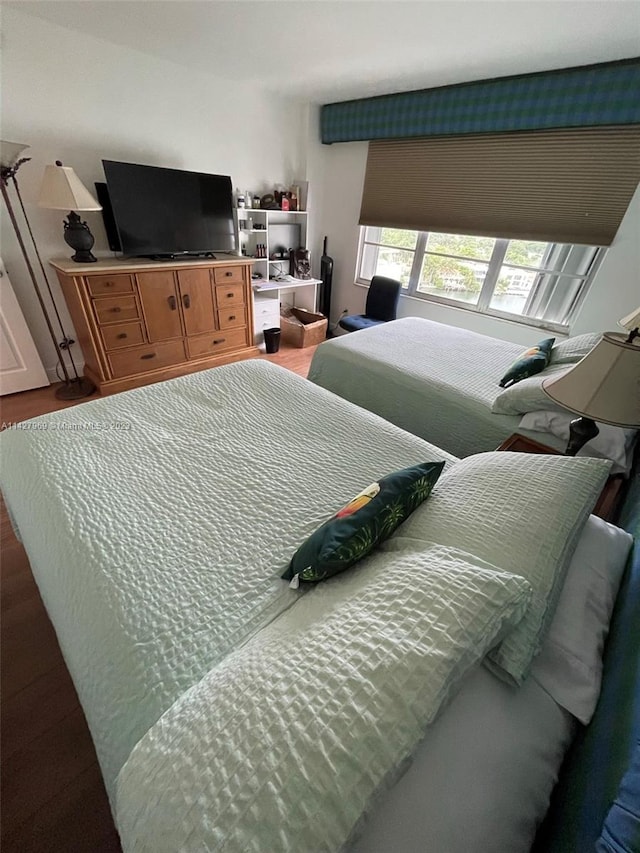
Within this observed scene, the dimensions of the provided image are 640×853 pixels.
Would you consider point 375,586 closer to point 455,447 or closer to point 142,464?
point 142,464

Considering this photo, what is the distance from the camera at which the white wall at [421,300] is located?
7.82 feet

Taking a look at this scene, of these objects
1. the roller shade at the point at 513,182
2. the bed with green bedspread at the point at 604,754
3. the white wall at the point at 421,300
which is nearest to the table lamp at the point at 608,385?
the bed with green bedspread at the point at 604,754

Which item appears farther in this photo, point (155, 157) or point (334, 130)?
point (334, 130)

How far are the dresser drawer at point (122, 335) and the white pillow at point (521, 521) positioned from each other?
107 inches

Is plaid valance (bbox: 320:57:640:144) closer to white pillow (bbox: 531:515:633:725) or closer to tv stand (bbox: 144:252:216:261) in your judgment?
tv stand (bbox: 144:252:216:261)

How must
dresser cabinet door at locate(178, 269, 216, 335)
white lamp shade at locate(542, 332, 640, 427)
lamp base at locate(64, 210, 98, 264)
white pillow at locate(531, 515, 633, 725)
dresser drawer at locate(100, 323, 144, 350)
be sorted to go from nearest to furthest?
1. white pillow at locate(531, 515, 633, 725)
2. white lamp shade at locate(542, 332, 640, 427)
3. lamp base at locate(64, 210, 98, 264)
4. dresser drawer at locate(100, 323, 144, 350)
5. dresser cabinet door at locate(178, 269, 216, 335)

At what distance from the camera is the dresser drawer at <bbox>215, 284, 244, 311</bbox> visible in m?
3.19

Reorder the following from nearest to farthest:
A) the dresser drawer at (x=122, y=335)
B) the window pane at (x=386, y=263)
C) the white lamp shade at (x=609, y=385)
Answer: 1. the white lamp shade at (x=609, y=385)
2. the dresser drawer at (x=122, y=335)
3. the window pane at (x=386, y=263)

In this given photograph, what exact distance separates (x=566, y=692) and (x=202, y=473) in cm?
105

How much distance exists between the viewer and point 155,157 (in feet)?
9.39

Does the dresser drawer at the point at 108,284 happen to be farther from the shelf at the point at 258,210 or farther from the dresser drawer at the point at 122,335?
the shelf at the point at 258,210

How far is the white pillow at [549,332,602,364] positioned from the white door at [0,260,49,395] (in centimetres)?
355

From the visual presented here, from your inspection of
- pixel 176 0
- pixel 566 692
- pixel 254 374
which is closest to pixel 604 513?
pixel 566 692

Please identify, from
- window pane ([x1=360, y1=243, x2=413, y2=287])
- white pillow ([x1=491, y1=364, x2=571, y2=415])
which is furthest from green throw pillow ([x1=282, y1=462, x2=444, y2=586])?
window pane ([x1=360, y1=243, x2=413, y2=287])
